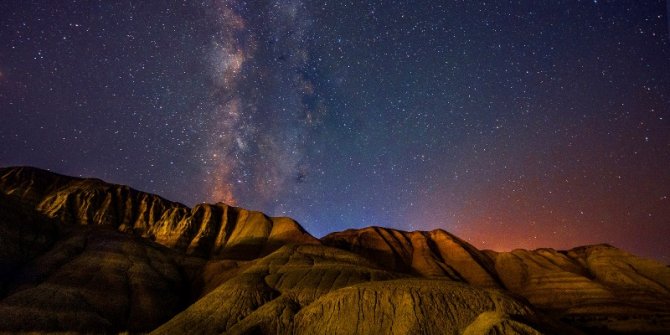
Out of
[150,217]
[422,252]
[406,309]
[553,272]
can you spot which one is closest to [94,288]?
[406,309]

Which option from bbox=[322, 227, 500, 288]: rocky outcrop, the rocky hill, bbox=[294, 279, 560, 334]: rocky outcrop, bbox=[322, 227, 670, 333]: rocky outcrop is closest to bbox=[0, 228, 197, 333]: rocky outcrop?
the rocky hill

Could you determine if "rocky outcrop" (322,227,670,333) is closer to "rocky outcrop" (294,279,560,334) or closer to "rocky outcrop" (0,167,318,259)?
"rocky outcrop" (0,167,318,259)

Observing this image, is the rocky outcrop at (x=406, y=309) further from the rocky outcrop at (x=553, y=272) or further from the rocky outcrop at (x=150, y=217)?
the rocky outcrop at (x=150, y=217)

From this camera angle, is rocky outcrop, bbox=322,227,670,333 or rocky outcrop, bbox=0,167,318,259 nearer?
rocky outcrop, bbox=322,227,670,333

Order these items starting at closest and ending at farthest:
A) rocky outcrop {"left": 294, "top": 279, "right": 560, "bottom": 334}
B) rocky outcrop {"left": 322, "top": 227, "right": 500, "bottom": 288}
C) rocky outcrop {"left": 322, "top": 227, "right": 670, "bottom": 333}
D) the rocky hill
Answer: rocky outcrop {"left": 294, "top": 279, "right": 560, "bottom": 334}
the rocky hill
rocky outcrop {"left": 322, "top": 227, "right": 670, "bottom": 333}
rocky outcrop {"left": 322, "top": 227, "right": 500, "bottom": 288}

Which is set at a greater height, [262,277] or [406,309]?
[262,277]

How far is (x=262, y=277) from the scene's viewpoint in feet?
225

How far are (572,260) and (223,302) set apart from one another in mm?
119694

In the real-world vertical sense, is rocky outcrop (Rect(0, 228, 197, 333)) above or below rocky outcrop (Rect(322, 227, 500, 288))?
below

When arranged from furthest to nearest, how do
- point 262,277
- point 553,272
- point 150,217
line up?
point 150,217, point 553,272, point 262,277

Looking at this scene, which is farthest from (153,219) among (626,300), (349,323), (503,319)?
(626,300)

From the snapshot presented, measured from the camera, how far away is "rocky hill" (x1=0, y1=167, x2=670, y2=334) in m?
44.3

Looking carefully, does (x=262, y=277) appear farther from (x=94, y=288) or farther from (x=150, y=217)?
(x=150, y=217)

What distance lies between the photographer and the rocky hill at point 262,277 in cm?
4434
